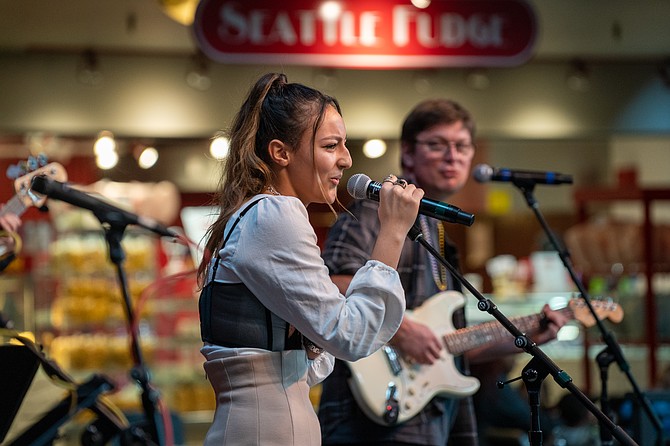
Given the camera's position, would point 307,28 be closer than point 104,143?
Yes

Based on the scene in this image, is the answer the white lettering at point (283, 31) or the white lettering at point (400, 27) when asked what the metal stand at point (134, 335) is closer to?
the white lettering at point (283, 31)

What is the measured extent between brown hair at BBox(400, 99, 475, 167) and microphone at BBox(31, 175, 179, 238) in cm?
76

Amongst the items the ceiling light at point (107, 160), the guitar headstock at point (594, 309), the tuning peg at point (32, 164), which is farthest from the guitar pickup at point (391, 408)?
the ceiling light at point (107, 160)

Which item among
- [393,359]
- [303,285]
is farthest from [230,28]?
[303,285]

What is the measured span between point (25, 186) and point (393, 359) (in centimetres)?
118

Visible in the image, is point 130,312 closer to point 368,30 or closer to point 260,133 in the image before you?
point 260,133

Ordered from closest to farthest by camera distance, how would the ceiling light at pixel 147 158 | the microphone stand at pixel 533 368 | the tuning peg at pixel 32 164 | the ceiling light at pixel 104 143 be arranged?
1. the microphone stand at pixel 533 368
2. the tuning peg at pixel 32 164
3. the ceiling light at pixel 104 143
4. the ceiling light at pixel 147 158

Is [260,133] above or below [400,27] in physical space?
below

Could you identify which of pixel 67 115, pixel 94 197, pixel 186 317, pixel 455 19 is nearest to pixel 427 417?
pixel 94 197

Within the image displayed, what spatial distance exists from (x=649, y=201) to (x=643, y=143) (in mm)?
1167

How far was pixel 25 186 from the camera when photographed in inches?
122

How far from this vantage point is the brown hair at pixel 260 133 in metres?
1.96

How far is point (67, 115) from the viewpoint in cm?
625

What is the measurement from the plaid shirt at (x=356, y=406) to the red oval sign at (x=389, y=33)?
1.50 metres
